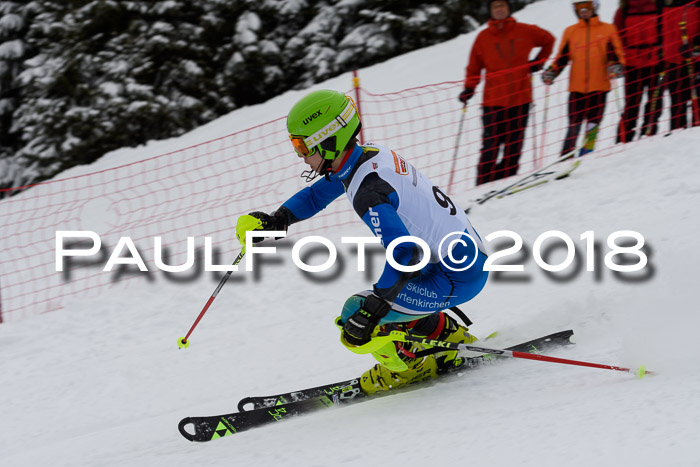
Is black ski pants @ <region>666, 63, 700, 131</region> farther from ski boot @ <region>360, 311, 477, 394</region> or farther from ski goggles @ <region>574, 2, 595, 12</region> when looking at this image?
ski boot @ <region>360, 311, 477, 394</region>

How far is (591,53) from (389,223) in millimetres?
4024

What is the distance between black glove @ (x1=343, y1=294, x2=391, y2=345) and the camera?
3240 millimetres

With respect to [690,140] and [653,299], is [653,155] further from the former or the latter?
[653,299]

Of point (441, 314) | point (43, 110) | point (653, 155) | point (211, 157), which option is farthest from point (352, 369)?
point (43, 110)

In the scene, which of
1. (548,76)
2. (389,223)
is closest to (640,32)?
(548,76)

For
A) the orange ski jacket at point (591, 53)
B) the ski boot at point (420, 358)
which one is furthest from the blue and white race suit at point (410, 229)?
the orange ski jacket at point (591, 53)

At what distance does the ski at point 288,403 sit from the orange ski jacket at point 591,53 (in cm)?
309

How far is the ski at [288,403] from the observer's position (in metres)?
3.72

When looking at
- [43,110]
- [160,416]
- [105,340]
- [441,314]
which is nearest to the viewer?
[441,314]

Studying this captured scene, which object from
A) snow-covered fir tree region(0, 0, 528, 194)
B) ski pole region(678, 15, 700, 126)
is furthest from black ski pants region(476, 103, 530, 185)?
snow-covered fir tree region(0, 0, 528, 194)

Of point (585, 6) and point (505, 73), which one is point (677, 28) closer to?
point (585, 6)

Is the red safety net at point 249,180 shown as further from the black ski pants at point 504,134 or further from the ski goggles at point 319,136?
the ski goggles at point 319,136

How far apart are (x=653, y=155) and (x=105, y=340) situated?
489cm

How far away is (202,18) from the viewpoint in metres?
12.6
